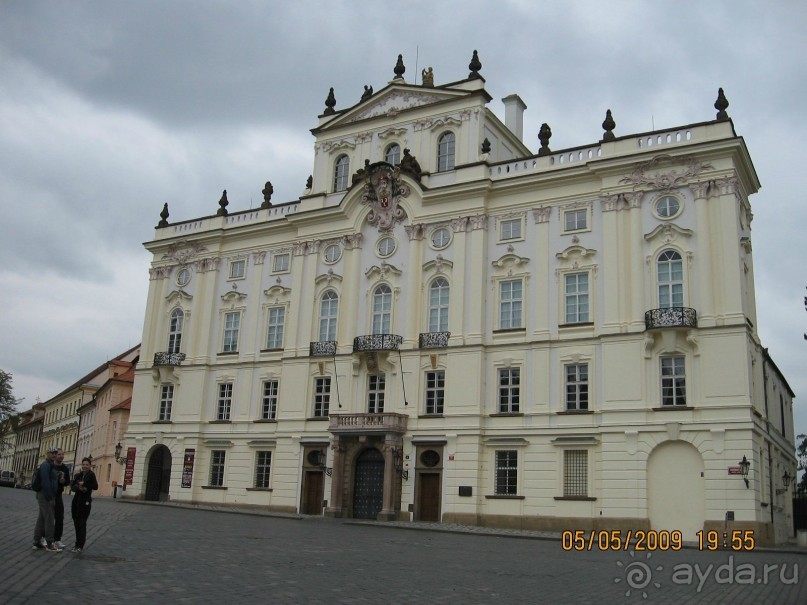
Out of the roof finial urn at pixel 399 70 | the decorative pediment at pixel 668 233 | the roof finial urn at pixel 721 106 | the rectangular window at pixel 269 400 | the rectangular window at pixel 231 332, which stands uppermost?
the roof finial urn at pixel 399 70

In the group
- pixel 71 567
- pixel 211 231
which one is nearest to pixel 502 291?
pixel 211 231

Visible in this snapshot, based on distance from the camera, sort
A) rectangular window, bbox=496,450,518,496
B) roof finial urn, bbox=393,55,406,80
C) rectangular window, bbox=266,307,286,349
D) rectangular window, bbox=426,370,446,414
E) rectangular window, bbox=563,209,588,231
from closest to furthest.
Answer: rectangular window, bbox=496,450,518,496, rectangular window, bbox=563,209,588,231, rectangular window, bbox=426,370,446,414, rectangular window, bbox=266,307,286,349, roof finial urn, bbox=393,55,406,80

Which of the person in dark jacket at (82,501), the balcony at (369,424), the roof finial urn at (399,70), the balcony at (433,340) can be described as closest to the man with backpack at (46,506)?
the person in dark jacket at (82,501)

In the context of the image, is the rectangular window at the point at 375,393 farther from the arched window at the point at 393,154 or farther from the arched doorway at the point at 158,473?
the arched doorway at the point at 158,473

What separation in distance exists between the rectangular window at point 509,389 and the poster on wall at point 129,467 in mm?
24266

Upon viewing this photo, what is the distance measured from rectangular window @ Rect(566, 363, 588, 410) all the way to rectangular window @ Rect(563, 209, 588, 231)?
6659mm

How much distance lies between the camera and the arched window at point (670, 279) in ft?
118

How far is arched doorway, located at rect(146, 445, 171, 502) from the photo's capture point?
163 feet

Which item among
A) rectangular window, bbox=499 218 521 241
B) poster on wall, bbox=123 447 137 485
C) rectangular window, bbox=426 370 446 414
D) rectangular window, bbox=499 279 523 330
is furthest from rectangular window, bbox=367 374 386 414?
poster on wall, bbox=123 447 137 485

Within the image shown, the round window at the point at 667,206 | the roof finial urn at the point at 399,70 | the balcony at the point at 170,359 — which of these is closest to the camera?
the round window at the point at 667,206

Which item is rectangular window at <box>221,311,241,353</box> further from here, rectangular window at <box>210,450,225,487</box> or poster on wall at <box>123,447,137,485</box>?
poster on wall at <box>123,447,137,485</box>

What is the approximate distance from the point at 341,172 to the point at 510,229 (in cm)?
1195

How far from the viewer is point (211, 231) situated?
51.2 m

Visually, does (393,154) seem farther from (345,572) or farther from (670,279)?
(345,572)
